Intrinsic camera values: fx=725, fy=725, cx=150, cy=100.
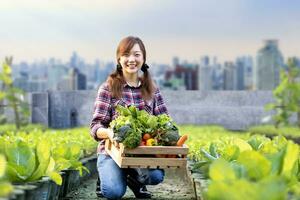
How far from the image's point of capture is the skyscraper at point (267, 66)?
139 feet

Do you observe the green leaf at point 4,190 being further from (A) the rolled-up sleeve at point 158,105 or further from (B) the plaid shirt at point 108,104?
(A) the rolled-up sleeve at point 158,105

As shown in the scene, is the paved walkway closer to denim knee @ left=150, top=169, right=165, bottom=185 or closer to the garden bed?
the garden bed

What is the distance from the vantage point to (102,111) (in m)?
6.09

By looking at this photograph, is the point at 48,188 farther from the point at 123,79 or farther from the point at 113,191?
the point at 123,79

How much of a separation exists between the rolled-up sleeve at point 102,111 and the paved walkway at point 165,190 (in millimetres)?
708

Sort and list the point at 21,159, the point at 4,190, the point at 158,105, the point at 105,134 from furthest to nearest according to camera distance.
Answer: the point at 158,105 → the point at 105,134 → the point at 21,159 → the point at 4,190

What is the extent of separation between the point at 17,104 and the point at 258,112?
6.57 m

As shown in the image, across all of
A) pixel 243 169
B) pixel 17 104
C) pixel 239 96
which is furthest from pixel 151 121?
pixel 239 96

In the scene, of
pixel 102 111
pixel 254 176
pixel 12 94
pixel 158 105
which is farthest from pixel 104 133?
pixel 12 94

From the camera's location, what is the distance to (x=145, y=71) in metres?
6.31

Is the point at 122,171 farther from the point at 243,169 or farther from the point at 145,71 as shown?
the point at 243,169

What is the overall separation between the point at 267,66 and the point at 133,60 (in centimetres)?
4022

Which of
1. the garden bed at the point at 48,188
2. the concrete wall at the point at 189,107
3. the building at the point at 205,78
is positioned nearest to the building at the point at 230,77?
the building at the point at 205,78

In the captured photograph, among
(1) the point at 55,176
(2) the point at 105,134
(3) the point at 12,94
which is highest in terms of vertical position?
(3) the point at 12,94
